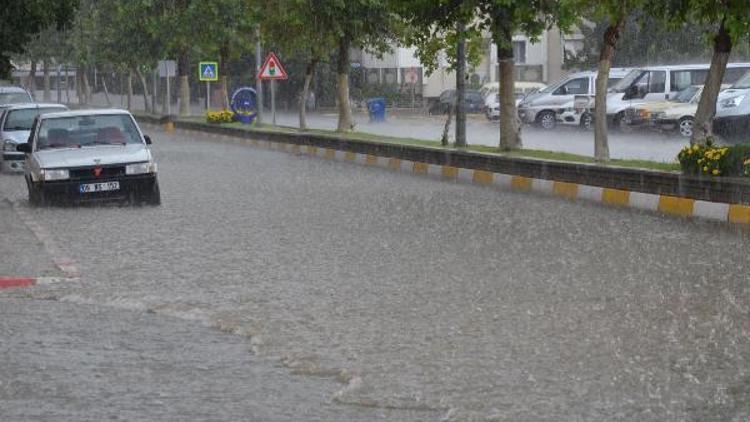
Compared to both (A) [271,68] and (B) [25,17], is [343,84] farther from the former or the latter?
(B) [25,17]

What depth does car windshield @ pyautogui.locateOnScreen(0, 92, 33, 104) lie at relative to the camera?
40.4 metres

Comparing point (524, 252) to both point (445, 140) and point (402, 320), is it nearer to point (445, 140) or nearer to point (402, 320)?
point (402, 320)

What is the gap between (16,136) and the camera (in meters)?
31.5

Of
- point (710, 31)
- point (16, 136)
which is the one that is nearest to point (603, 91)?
point (710, 31)

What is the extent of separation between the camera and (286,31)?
4625 centimetres

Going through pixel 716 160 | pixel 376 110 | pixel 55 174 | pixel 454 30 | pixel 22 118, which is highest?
pixel 454 30

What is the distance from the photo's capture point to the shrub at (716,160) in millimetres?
18266

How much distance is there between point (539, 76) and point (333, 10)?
4218cm

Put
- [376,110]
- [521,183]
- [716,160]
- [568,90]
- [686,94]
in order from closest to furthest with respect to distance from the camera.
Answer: [716,160] → [521,183] → [686,94] → [568,90] → [376,110]

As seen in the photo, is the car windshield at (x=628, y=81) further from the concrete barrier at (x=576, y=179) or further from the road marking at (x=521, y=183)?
the road marking at (x=521, y=183)

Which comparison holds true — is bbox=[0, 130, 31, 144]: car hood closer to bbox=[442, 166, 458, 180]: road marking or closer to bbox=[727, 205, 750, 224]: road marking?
bbox=[442, 166, 458, 180]: road marking

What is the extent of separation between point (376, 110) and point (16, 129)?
102 feet

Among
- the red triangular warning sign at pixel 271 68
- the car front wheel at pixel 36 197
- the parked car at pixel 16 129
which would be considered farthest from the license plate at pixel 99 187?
the red triangular warning sign at pixel 271 68

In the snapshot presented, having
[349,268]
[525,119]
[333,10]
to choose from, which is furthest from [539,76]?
[349,268]
